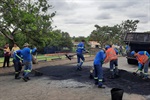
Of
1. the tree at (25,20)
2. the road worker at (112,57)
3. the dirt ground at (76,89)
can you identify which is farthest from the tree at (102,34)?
the dirt ground at (76,89)

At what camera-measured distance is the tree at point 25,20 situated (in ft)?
46.8

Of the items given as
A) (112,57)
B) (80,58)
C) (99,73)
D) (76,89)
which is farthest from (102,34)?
(76,89)

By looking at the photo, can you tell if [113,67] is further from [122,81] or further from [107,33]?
[107,33]

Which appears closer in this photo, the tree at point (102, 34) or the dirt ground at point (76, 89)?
the dirt ground at point (76, 89)

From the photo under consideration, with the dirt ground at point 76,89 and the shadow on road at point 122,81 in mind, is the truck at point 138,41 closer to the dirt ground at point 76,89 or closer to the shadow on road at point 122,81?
the shadow on road at point 122,81

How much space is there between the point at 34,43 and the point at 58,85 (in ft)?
30.8

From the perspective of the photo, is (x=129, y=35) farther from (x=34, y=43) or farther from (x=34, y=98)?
(x=34, y=98)

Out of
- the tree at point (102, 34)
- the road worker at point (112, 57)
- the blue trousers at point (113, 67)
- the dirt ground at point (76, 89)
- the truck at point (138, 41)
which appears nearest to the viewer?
the dirt ground at point (76, 89)

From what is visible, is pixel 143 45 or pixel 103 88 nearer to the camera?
pixel 103 88

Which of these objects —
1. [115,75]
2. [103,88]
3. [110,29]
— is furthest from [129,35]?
[110,29]

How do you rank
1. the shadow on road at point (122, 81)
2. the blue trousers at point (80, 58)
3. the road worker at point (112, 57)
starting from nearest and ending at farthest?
the shadow on road at point (122, 81), the road worker at point (112, 57), the blue trousers at point (80, 58)

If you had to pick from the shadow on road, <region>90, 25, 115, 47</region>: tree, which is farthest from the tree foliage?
the shadow on road

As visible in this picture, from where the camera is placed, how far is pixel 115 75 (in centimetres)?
1076

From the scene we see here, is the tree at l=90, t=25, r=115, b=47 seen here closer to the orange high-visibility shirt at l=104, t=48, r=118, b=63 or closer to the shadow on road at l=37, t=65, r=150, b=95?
the shadow on road at l=37, t=65, r=150, b=95
